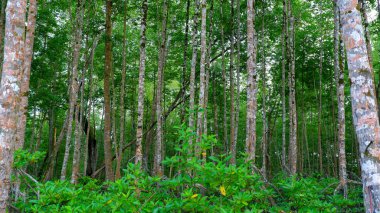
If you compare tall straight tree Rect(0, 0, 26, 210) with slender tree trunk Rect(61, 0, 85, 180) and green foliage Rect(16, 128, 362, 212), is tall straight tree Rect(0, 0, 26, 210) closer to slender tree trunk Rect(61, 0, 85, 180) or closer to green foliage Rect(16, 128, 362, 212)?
green foliage Rect(16, 128, 362, 212)

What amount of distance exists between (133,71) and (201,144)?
697 inches

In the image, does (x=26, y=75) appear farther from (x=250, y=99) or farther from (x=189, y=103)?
(x=189, y=103)

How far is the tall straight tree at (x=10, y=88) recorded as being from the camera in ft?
14.9

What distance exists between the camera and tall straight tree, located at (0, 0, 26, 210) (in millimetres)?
4535

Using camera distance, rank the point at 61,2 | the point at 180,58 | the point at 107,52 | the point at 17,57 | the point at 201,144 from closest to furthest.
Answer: the point at 201,144, the point at 17,57, the point at 107,52, the point at 61,2, the point at 180,58

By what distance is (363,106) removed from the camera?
3957 millimetres

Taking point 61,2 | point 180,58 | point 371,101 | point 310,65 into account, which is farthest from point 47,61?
point 371,101

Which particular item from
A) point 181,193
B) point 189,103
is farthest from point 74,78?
point 181,193

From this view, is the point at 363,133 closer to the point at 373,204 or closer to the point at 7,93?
the point at 373,204

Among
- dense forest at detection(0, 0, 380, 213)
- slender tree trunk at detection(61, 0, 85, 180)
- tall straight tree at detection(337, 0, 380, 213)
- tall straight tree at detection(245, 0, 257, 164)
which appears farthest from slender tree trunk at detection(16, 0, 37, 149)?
tall straight tree at detection(337, 0, 380, 213)

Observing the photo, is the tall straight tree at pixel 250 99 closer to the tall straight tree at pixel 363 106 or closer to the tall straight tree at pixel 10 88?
the tall straight tree at pixel 363 106

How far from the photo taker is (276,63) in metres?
21.3

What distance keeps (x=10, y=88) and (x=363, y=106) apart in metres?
4.59

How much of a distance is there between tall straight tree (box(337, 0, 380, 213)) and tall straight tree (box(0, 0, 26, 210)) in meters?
4.43
